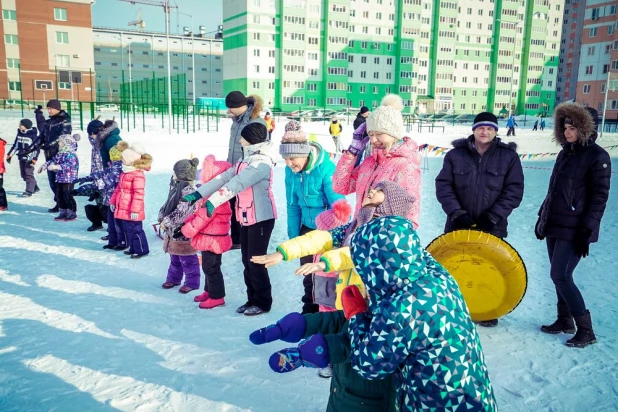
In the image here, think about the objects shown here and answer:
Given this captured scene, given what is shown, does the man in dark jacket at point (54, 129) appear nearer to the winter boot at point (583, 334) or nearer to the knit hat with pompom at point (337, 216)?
the knit hat with pompom at point (337, 216)

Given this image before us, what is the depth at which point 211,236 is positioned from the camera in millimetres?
4453

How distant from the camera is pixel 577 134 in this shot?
3.70 m

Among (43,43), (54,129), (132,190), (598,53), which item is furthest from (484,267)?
(598,53)

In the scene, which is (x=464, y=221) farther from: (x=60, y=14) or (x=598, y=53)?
(x=598, y=53)

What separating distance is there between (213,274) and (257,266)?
1.60ft

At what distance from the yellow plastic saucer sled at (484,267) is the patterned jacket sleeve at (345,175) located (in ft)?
2.66

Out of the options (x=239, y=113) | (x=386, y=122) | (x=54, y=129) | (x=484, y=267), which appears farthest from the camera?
(x=54, y=129)

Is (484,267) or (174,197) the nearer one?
(484,267)

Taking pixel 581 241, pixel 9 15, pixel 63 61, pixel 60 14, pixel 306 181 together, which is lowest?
pixel 581 241

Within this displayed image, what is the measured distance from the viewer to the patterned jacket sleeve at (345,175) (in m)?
3.63

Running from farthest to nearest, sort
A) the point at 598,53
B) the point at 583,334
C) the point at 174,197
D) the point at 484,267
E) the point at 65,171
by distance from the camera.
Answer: the point at 598,53 < the point at 65,171 < the point at 174,197 < the point at 583,334 < the point at 484,267

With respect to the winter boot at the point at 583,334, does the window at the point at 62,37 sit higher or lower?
higher

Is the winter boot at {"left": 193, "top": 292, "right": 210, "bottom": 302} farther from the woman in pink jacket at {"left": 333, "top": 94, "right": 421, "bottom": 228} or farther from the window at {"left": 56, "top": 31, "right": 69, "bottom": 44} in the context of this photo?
the window at {"left": 56, "top": 31, "right": 69, "bottom": 44}

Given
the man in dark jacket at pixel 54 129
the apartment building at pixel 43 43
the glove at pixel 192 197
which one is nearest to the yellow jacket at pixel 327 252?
the glove at pixel 192 197
